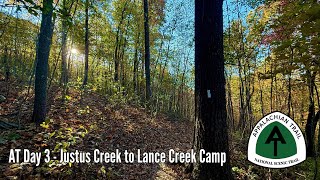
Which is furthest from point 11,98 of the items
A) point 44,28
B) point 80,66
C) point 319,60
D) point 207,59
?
point 80,66

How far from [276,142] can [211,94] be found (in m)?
1.54

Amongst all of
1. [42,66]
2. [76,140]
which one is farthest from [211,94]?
[42,66]

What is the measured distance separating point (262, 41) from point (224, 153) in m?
4.02

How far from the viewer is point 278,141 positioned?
3.48m

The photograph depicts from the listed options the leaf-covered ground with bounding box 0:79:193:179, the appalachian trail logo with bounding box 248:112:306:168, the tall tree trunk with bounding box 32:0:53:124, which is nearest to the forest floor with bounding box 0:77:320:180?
the leaf-covered ground with bounding box 0:79:193:179

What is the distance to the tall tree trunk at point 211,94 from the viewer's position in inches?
124

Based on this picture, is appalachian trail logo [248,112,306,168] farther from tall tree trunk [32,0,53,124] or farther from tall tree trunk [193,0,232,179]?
tall tree trunk [32,0,53,124]

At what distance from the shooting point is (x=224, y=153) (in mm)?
3170

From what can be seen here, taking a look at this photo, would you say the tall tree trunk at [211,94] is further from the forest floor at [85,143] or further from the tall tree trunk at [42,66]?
the tall tree trunk at [42,66]

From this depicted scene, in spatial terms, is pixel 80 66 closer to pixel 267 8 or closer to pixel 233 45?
pixel 233 45

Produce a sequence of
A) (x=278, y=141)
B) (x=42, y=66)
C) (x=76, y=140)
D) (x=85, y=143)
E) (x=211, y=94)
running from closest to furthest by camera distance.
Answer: (x=76, y=140), (x=211, y=94), (x=278, y=141), (x=85, y=143), (x=42, y=66)

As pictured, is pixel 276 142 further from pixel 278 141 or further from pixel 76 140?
pixel 76 140

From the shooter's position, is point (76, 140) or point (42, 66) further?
point (42, 66)

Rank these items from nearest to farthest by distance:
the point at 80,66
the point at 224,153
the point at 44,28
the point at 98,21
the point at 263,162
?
the point at 224,153 → the point at 263,162 → the point at 44,28 → the point at 98,21 → the point at 80,66
